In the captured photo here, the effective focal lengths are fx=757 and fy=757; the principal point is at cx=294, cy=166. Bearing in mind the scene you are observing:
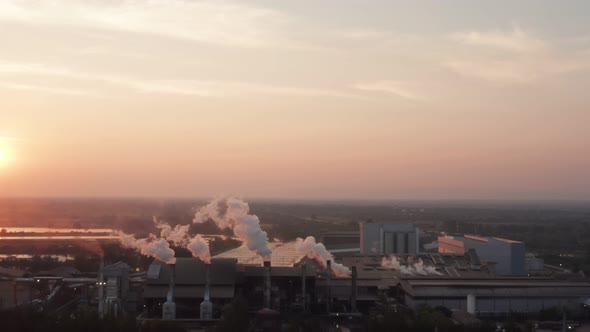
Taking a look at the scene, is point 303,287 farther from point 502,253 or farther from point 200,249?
point 502,253

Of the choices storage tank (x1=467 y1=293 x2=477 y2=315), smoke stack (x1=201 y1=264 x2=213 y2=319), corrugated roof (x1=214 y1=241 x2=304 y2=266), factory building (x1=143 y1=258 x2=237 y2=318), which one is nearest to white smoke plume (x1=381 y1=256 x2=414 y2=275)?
corrugated roof (x1=214 y1=241 x2=304 y2=266)

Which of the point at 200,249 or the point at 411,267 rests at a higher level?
the point at 200,249

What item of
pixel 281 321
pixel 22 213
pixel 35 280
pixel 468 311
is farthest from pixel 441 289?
pixel 22 213

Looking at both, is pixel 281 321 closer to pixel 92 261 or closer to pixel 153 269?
pixel 153 269

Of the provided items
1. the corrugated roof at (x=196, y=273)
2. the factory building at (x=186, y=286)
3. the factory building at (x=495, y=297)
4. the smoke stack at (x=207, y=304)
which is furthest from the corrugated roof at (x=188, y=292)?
the factory building at (x=495, y=297)

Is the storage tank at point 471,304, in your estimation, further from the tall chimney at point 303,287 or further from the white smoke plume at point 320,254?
the tall chimney at point 303,287

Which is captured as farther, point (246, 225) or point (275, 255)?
point (275, 255)

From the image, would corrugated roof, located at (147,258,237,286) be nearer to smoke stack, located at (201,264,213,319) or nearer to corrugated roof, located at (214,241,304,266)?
smoke stack, located at (201,264,213,319)

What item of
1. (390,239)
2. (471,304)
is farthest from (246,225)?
(390,239)
